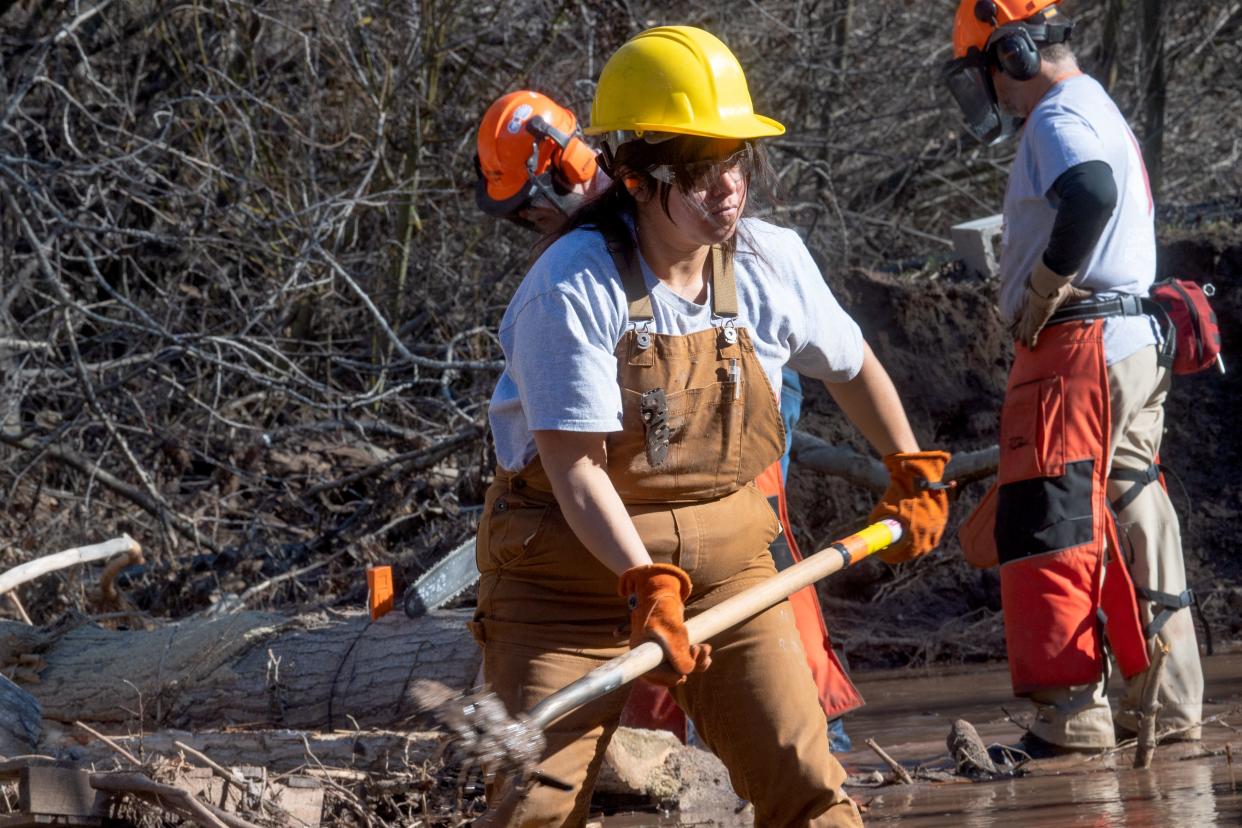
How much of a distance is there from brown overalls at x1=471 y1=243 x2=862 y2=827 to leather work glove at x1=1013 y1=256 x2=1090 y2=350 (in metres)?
1.83

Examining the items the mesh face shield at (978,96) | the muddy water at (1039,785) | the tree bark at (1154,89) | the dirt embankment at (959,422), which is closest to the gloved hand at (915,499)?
the muddy water at (1039,785)

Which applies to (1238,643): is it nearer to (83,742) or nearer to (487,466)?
(487,466)

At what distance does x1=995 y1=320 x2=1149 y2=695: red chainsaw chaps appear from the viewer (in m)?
4.56

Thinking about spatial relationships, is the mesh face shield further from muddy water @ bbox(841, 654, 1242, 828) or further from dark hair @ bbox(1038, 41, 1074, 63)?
muddy water @ bbox(841, 654, 1242, 828)

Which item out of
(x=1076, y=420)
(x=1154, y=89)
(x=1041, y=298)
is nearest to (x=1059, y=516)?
(x=1076, y=420)

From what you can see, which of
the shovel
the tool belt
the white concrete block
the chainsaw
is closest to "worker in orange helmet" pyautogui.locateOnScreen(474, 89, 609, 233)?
the chainsaw

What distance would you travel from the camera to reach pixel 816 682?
468 cm

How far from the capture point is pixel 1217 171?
1127 cm

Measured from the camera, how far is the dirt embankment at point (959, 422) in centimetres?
752

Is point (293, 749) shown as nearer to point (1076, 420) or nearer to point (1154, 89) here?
Answer: point (1076, 420)

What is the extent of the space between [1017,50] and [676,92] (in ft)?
7.31

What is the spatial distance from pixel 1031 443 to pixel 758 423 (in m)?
1.88

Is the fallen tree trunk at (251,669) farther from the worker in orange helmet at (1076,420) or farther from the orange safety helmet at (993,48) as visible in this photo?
the orange safety helmet at (993,48)

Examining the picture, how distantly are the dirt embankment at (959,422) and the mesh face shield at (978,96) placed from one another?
2.64 metres
